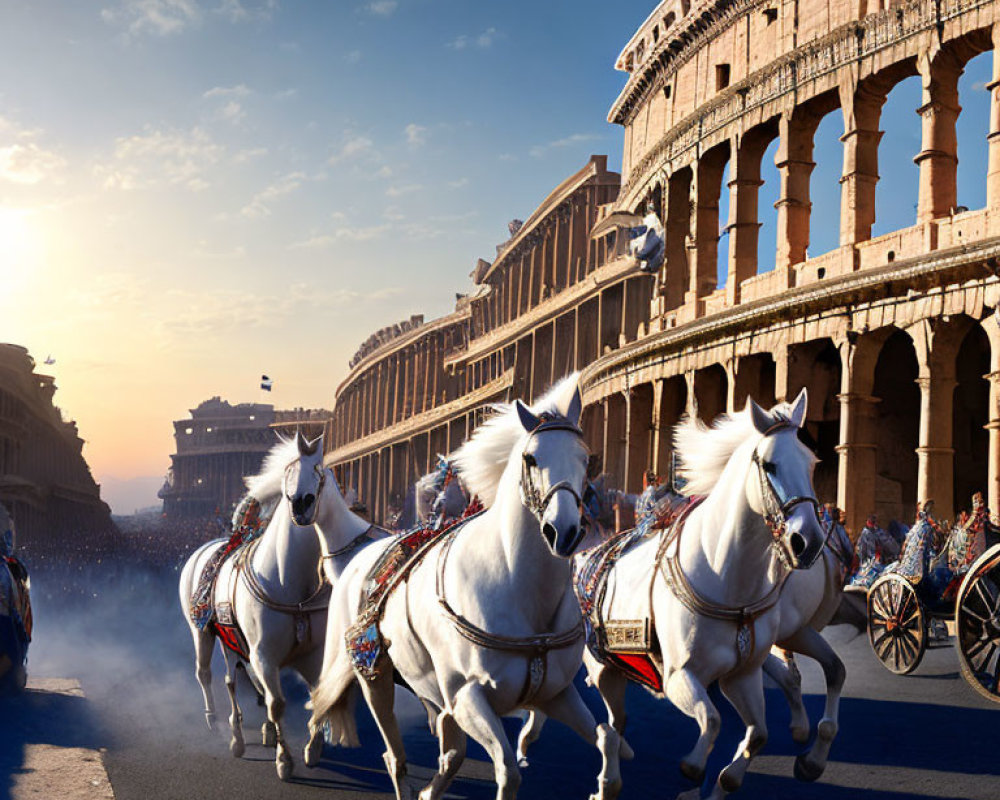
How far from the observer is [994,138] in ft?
68.0

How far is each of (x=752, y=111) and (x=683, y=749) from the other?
2202 centimetres

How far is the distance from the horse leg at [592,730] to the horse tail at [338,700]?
62.0 inches

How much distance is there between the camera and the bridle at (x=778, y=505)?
19.6 feet

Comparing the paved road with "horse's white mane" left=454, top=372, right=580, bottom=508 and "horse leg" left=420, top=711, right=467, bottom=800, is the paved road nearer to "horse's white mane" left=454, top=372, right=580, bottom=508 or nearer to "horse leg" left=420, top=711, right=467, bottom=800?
"horse leg" left=420, top=711, right=467, bottom=800

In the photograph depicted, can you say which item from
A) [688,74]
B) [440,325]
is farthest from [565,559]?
[440,325]

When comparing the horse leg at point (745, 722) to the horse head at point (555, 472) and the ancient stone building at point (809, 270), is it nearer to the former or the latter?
the horse head at point (555, 472)

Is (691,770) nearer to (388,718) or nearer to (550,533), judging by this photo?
(388,718)

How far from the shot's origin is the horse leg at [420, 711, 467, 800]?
5.70m

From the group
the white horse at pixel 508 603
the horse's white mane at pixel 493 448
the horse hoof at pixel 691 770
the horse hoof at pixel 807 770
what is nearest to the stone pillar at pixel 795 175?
the horse hoof at pixel 807 770

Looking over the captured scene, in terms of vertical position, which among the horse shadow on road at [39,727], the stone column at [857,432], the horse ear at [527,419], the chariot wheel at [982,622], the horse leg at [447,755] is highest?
the stone column at [857,432]

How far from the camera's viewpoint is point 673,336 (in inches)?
1152

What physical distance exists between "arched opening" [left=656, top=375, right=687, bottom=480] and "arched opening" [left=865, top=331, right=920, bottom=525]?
5.39 metres

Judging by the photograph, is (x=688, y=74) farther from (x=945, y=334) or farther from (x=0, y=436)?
(x=0, y=436)

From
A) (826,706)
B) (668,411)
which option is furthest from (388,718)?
(668,411)
